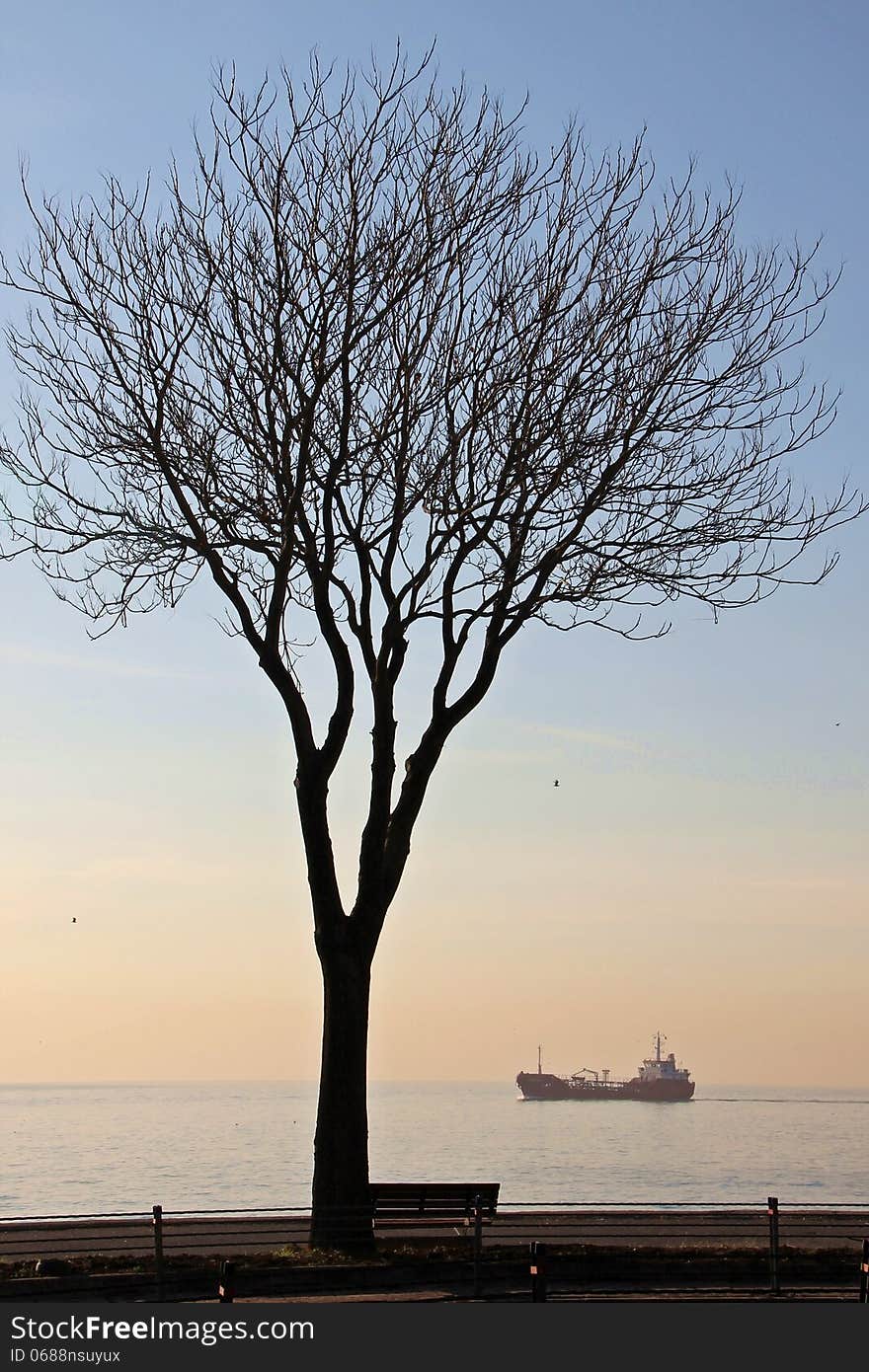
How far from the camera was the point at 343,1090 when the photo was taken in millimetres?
18734

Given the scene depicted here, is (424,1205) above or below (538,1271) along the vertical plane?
above

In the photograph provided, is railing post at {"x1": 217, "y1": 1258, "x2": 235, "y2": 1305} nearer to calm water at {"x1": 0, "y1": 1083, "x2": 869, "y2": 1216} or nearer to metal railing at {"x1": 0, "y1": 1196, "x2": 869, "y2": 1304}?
metal railing at {"x1": 0, "y1": 1196, "x2": 869, "y2": 1304}

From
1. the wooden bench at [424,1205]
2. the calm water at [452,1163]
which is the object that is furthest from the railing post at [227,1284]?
the calm water at [452,1163]

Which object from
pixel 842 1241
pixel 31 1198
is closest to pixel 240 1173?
pixel 31 1198

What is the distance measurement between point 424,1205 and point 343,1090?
261 centimetres

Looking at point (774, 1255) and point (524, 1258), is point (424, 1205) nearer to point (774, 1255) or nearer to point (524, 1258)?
point (524, 1258)

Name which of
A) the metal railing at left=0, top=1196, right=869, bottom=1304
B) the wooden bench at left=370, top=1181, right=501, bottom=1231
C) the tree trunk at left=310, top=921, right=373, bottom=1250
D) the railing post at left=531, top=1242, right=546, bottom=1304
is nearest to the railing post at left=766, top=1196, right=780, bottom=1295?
the metal railing at left=0, top=1196, right=869, bottom=1304

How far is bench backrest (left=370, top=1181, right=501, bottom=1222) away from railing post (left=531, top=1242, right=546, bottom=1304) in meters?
4.75

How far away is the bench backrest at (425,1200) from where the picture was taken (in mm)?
19984

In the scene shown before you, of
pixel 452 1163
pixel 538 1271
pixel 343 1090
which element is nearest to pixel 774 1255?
pixel 538 1271

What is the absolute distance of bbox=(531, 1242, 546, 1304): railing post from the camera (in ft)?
48.0

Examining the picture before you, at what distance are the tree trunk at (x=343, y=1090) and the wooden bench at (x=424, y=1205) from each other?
110 cm

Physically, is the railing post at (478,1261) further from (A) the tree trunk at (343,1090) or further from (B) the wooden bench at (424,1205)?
→ (B) the wooden bench at (424,1205)

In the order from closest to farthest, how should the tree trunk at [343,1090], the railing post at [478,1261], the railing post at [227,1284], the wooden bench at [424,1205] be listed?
the railing post at [227,1284], the railing post at [478,1261], the tree trunk at [343,1090], the wooden bench at [424,1205]
